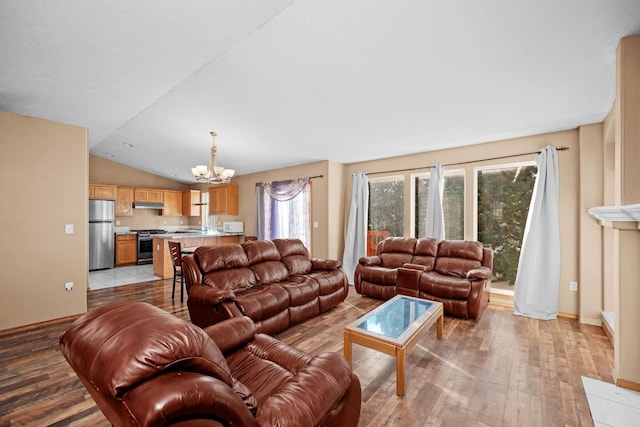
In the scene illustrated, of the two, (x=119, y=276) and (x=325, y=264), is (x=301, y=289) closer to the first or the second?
(x=325, y=264)

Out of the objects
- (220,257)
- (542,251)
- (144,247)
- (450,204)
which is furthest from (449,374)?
(144,247)

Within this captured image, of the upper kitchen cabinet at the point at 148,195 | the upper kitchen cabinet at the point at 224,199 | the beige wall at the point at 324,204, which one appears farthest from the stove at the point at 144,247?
the beige wall at the point at 324,204

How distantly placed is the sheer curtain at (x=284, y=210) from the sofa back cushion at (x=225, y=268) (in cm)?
269

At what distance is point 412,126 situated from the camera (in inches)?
147

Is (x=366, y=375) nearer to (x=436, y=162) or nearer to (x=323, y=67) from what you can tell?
(x=323, y=67)

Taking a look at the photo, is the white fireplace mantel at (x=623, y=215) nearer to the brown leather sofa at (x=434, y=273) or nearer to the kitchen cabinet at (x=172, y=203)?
the brown leather sofa at (x=434, y=273)

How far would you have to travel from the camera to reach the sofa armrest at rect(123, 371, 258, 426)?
70 cm

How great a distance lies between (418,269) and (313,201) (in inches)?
108

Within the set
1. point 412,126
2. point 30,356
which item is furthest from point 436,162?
point 30,356

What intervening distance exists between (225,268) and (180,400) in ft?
8.90

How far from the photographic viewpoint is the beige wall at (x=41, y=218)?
10.5ft

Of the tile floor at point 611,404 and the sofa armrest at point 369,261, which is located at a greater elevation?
the sofa armrest at point 369,261

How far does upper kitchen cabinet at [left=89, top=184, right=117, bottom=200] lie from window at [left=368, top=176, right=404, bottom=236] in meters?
6.60

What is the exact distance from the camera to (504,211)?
4.26 metres
